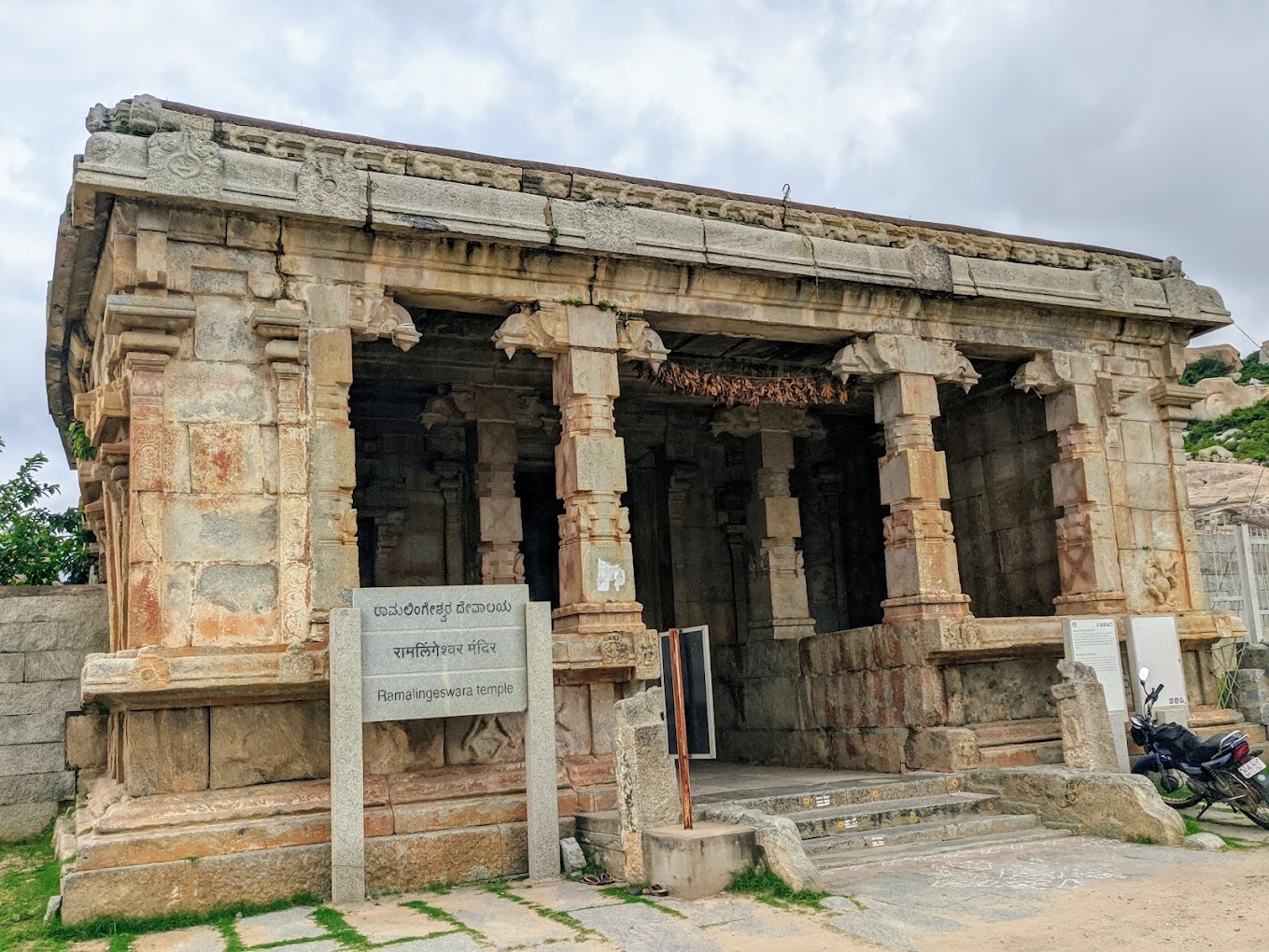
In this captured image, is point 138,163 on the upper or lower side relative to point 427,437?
upper

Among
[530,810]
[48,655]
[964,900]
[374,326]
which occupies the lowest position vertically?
[964,900]

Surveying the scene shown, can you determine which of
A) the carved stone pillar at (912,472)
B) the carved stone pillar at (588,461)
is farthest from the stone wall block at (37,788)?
the carved stone pillar at (912,472)

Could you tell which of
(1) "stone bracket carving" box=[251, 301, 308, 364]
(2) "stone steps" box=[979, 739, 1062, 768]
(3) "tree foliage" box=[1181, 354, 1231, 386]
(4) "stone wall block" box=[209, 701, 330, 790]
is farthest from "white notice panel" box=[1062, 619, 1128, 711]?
(3) "tree foliage" box=[1181, 354, 1231, 386]

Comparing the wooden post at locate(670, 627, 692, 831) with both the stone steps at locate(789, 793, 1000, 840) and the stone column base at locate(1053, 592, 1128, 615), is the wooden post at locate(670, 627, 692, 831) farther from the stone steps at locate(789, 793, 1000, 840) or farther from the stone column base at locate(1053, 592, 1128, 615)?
the stone column base at locate(1053, 592, 1128, 615)

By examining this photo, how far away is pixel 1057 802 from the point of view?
29.4 feet

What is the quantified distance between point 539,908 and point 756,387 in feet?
19.0

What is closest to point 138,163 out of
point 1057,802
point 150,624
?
point 150,624

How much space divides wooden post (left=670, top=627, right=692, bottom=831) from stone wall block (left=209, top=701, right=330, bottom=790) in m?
2.56

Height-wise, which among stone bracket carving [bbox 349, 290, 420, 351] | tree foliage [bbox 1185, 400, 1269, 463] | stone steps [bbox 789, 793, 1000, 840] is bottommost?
stone steps [bbox 789, 793, 1000, 840]

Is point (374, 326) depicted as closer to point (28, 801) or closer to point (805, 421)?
point (28, 801)

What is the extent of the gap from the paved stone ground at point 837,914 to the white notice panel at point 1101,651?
2103 millimetres

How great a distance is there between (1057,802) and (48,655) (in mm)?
8500

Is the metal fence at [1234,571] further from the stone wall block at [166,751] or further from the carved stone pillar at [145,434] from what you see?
the carved stone pillar at [145,434]

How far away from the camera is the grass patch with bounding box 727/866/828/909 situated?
22.2ft
